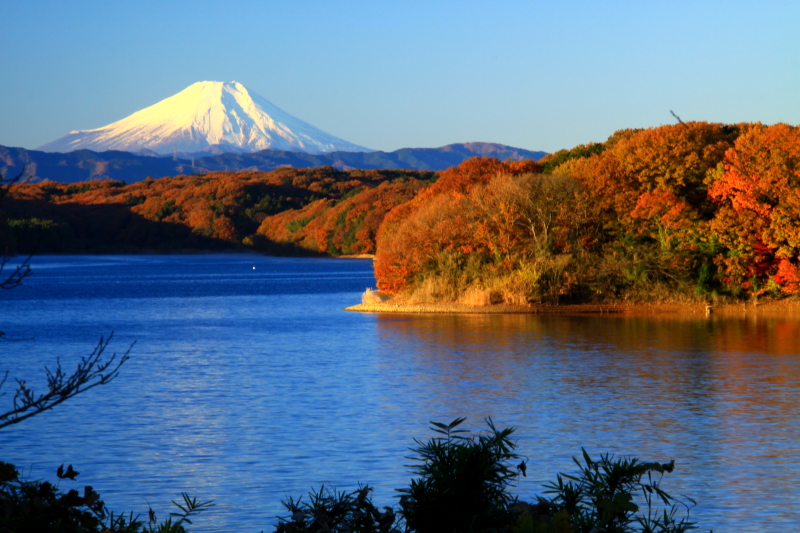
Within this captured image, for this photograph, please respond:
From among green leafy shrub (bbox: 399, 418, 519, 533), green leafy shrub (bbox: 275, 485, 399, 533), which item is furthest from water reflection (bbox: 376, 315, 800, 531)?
green leafy shrub (bbox: 275, 485, 399, 533)

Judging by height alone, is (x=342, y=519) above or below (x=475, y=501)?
below

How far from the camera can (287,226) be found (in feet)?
377

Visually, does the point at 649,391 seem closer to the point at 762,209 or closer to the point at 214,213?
the point at 762,209

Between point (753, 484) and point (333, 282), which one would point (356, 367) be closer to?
point (753, 484)

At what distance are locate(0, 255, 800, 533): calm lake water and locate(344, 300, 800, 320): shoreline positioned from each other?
1572 mm

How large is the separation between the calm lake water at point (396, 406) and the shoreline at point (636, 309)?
1.57 metres

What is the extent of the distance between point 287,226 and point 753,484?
10732cm

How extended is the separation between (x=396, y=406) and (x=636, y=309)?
62.7 ft

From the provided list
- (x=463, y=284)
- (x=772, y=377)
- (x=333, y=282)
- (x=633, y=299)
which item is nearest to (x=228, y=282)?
(x=333, y=282)

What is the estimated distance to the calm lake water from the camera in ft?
31.6

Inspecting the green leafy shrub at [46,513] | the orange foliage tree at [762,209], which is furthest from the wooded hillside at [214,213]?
the green leafy shrub at [46,513]

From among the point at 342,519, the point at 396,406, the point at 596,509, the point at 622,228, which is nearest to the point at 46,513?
the point at 342,519

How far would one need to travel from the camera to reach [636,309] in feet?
104

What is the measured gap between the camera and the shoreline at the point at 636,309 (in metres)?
30.1
